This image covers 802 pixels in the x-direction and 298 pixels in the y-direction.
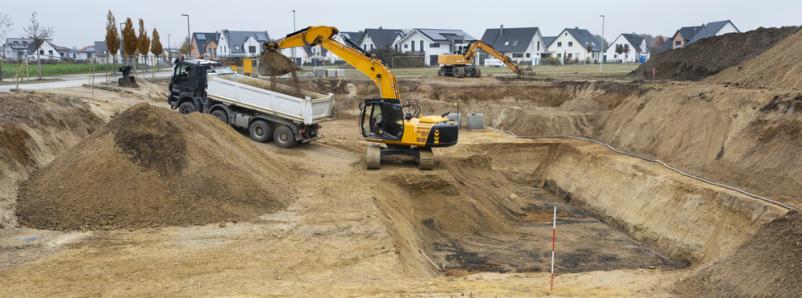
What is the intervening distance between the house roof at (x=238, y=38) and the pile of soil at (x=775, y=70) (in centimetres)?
7543

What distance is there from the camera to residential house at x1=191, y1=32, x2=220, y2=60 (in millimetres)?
102500

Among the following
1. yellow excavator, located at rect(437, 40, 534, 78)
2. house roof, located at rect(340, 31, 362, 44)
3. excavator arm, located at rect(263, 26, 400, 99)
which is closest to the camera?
excavator arm, located at rect(263, 26, 400, 99)

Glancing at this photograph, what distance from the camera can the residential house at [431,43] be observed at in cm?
7762

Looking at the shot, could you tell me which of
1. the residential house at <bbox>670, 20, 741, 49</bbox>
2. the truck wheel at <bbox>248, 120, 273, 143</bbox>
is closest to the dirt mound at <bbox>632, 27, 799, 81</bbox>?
the truck wheel at <bbox>248, 120, 273, 143</bbox>

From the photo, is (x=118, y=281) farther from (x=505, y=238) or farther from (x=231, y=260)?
(x=505, y=238)

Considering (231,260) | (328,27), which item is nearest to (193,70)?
(328,27)

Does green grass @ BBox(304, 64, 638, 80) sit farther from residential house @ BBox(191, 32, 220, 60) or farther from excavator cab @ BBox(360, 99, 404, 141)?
residential house @ BBox(191, 32, 220, 60)

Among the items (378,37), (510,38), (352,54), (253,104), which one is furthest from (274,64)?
(510,38)

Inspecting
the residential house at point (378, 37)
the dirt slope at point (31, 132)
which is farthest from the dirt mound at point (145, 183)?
the residential house at point (378, 37)

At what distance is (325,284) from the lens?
9461mm

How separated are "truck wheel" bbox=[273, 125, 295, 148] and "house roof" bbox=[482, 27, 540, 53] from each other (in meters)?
66.9

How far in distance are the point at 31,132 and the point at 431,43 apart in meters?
64.2

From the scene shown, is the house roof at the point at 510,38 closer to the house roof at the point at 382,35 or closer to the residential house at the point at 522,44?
the residential house at the point at 522,44

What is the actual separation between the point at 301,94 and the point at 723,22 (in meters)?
64.7
